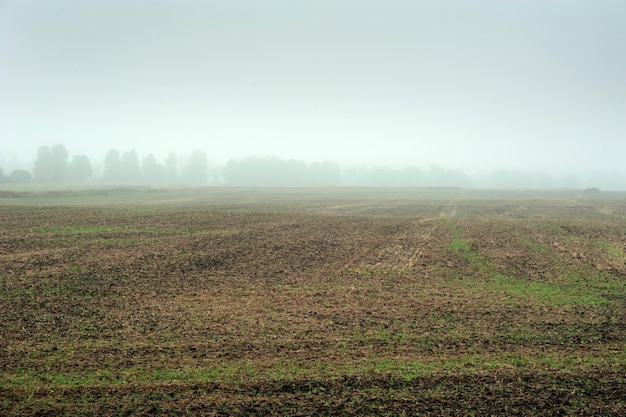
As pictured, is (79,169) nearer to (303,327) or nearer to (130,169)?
(130,169)

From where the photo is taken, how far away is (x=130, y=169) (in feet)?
607

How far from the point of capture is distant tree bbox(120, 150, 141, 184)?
593 feet

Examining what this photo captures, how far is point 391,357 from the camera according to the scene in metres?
11.1

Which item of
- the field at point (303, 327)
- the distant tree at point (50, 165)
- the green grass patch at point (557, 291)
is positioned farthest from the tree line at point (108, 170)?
the green grass patch at point (557, 291)

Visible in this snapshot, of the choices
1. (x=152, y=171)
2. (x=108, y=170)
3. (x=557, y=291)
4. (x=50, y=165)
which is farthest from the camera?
(x=152, y=171)

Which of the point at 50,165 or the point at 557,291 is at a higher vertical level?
the point at 50,165

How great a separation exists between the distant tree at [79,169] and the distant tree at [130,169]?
1858 centimetres

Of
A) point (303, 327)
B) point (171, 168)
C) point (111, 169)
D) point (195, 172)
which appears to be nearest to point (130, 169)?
point (111, 169)

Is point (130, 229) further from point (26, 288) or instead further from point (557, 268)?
point (557, 268)

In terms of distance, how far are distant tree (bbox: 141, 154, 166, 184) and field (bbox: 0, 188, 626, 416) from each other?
170m

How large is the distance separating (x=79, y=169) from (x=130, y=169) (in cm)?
2925

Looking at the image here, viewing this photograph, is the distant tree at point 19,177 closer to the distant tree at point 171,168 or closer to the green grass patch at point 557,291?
the distant tree at point 171,168

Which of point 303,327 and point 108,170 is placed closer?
point 303,327

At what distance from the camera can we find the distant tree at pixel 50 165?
5600 inches
